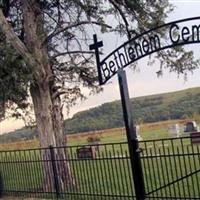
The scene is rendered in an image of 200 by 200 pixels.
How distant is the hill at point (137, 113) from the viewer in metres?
35.2

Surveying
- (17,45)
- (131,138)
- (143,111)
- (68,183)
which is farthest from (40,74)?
(143,111)

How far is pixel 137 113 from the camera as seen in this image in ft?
149

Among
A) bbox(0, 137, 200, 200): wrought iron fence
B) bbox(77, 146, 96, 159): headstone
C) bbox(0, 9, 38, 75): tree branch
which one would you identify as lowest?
bbox(0, 137, 200, 200): wrought iron fence

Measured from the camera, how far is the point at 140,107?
43.7m

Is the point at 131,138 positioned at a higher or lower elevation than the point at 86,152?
higher

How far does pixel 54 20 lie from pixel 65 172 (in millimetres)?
6465

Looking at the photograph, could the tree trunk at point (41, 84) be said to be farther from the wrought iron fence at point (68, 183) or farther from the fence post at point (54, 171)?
the fence post at point (54, 171)

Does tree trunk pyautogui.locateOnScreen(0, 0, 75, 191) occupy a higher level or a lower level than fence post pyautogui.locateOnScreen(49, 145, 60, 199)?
higher

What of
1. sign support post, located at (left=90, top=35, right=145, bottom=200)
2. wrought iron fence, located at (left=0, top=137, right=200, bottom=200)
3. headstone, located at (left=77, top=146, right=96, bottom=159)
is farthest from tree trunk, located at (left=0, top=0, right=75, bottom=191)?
sign support post, located at (left=90, top=35, right=145, bottom=200)

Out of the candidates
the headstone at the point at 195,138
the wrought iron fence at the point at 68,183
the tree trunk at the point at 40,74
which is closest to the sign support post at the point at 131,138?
the headstone at the point at 195,138

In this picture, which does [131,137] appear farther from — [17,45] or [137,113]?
[137,113]

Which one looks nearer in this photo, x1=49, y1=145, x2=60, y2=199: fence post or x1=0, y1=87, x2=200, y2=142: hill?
x1=49, y1=145, x2=60, y2=199: fence post

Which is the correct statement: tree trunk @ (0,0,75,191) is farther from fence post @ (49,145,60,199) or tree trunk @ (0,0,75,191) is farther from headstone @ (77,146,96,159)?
fence post @ (49,145,60,199)

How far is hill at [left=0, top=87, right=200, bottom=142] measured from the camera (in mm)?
35169
